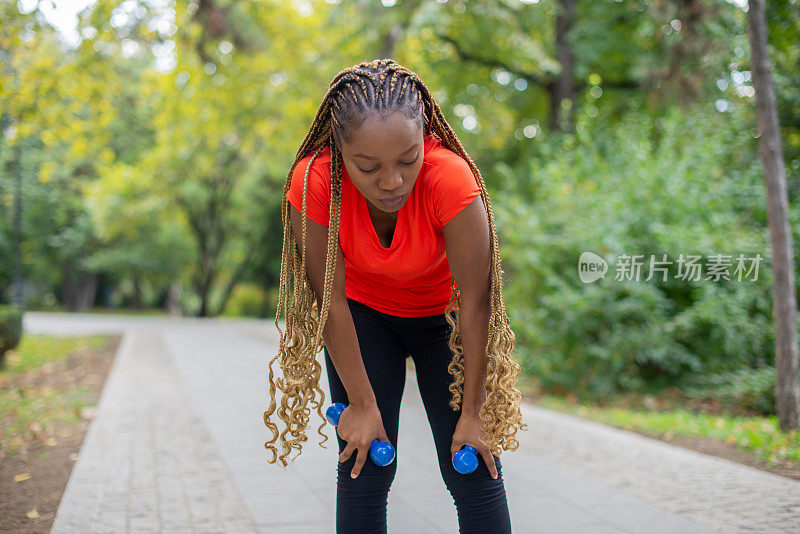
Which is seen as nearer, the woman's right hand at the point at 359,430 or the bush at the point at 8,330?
the woman's right hand at the point at 359,430

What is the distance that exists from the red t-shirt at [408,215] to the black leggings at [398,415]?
0.14m

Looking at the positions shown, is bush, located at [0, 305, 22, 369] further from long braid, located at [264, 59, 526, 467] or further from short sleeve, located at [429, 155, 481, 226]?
short sleeve, located at [429, 155, 481, 226]

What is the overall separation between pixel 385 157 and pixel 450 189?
0.67 feet

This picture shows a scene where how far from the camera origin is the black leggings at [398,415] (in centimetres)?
195

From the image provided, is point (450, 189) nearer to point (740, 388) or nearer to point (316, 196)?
point (316, 196)

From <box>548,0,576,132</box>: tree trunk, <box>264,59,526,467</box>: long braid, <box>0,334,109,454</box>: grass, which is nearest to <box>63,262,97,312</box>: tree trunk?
<box>0,334,109,454</box>: grass

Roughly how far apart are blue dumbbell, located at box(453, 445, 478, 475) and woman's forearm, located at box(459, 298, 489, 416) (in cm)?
11

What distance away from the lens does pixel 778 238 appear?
16.6 feet

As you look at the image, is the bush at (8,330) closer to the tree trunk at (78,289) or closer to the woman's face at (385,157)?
the woman's face at (385,157)

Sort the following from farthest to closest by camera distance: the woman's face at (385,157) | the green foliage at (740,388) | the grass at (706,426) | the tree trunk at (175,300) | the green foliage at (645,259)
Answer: the tree trunk at (175,300) < the green foliage at (645,259) < the green foliage at (740,388) < the grass at (706,426) < the woman's face at (385,157)

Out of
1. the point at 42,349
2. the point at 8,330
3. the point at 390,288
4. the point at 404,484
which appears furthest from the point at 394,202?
the point at 42,349

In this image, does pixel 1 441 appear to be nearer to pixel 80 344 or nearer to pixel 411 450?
pixel 411 450

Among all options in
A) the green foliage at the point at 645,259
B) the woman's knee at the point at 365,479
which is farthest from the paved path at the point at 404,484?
the woman's knee at the point at 365,479

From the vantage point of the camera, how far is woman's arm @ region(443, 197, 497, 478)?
1819mm
